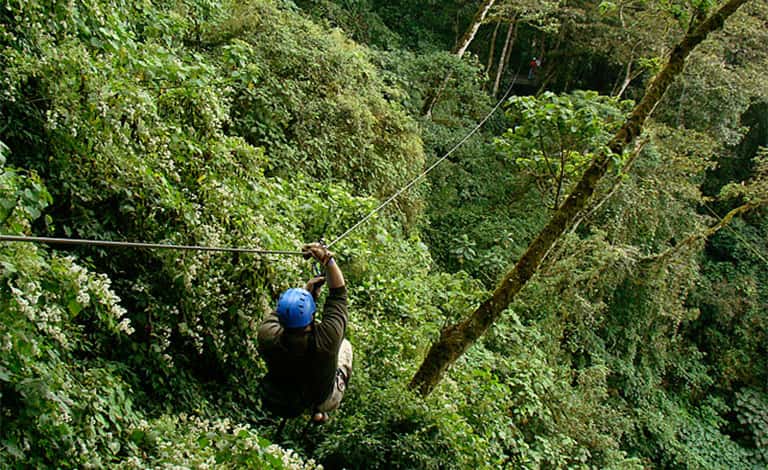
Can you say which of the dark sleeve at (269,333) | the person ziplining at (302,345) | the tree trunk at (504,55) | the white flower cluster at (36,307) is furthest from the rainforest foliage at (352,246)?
the tree trunk at (504,55)

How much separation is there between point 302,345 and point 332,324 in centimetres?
21

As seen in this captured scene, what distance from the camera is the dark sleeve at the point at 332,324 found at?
11.6ft

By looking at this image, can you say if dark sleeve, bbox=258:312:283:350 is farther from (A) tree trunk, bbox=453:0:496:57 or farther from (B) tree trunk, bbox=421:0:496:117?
(A) tree trunk, bbox=453:0:496:57

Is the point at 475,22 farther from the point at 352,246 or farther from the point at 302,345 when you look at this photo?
the point at 302,345

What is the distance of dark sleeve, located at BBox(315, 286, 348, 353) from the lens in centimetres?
353

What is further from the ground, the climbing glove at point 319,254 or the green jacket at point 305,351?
the climbing glove at point 319,254

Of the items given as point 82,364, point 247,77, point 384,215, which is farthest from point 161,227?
point 384,215

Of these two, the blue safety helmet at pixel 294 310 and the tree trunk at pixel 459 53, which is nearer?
the blue safety helmet at pixel 294 310

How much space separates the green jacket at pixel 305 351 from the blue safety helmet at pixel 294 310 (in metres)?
0.06

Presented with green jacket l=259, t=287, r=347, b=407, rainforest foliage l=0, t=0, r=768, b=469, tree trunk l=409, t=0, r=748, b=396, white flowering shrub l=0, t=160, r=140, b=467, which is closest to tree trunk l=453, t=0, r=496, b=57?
rainforest foliage l=0, t=0, r=768, b=469

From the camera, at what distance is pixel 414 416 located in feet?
15.7

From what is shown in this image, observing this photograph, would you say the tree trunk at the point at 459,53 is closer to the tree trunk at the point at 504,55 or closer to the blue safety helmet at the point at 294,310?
the tree trunk at the point at 504,55

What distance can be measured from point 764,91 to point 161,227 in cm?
1480

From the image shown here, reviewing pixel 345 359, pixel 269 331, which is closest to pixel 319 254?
pixel 269 331
